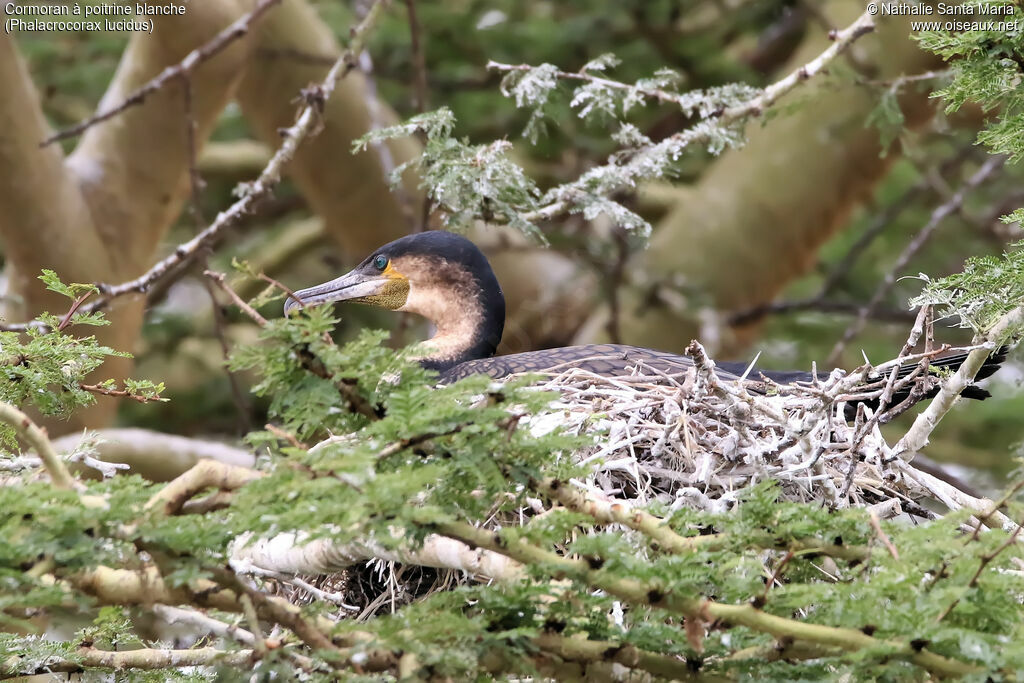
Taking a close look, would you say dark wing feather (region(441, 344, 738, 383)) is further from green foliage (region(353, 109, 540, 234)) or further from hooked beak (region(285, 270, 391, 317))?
hooked beak (region(285, 270, 391, 317))

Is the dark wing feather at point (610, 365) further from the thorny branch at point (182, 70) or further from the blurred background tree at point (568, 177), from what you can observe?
the blurred background tree at point (568, 177)

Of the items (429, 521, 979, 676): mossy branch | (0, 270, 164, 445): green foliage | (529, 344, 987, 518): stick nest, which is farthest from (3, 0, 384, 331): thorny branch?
(429, 521, 979, 676): mossy branch

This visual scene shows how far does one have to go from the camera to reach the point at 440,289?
14.1ft

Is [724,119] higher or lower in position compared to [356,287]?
higher

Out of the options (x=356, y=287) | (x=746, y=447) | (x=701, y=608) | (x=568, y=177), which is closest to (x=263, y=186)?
(x=356, y=287)

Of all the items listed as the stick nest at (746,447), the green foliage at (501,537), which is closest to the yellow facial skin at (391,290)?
the stick nest at (746,447)

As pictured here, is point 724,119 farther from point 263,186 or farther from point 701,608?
point 701,608

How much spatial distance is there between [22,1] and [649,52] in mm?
3162

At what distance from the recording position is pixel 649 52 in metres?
6.74

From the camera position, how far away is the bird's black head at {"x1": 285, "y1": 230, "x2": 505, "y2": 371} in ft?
13.9

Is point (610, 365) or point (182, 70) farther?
point (182, 70)

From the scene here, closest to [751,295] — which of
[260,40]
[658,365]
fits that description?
[260,40]

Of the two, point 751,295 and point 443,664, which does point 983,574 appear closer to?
point 443,664

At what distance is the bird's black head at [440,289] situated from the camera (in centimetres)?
425
